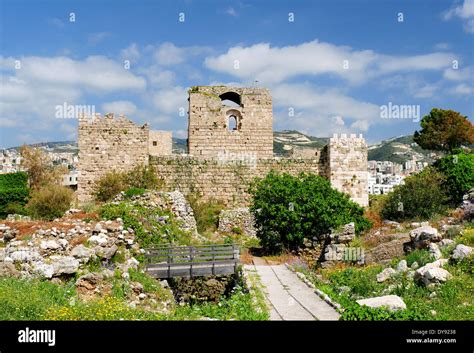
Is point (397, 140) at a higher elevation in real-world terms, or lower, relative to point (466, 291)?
higher

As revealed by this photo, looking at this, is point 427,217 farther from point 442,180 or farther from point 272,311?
point 272,311

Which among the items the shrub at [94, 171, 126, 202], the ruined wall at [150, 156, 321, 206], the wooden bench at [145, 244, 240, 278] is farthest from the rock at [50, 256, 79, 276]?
the ruined wall at [150, 156, 321, 206]

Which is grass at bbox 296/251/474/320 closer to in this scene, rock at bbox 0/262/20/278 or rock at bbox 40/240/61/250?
rock at bbox 40/240/61/250

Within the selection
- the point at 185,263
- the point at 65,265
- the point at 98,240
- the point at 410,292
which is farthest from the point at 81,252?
the point at 410,292

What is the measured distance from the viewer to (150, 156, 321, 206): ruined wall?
2425 cm

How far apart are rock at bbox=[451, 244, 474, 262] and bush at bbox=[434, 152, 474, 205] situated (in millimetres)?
10707

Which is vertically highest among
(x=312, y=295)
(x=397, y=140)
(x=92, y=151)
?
(x=397, y=140)

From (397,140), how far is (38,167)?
13081 centimetres

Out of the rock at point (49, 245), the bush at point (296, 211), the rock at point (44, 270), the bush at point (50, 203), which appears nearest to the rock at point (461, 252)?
the bush at point (296, 211)

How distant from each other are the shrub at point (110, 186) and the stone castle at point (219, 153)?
2.27 feet

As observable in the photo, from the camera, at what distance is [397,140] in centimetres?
14612

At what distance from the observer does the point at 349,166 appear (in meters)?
24.4
